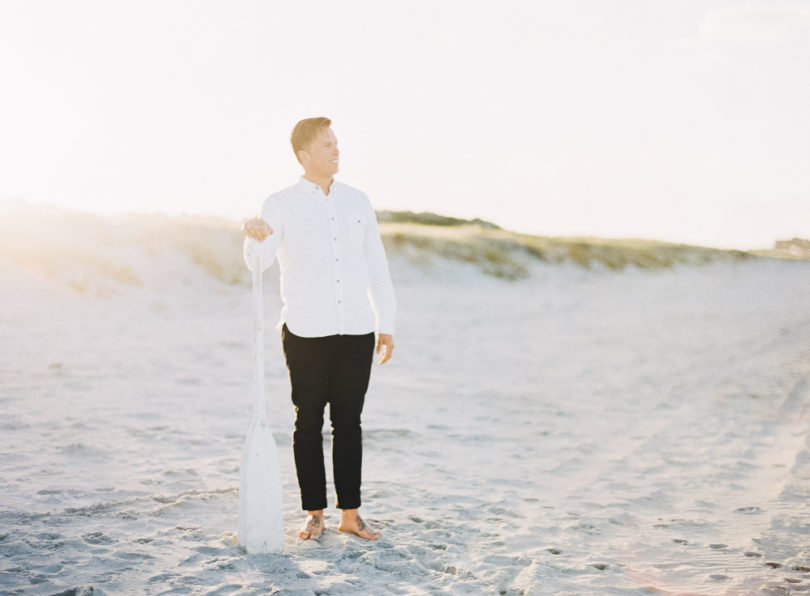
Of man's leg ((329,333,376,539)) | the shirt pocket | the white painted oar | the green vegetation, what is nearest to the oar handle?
the white painted oar

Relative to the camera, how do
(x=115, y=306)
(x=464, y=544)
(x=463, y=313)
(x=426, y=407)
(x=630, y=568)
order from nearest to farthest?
1. (x=630, y=568)
2. (x=464, y=544)
3. (x=426, y=407)
4. (x=115, y=306)
5. (x=463, y=313)

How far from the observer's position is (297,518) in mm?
4309

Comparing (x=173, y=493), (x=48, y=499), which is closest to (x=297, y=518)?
(x=173, y=493)

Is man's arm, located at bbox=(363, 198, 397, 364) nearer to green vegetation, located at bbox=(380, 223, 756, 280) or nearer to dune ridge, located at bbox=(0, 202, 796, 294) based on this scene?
dune ridge, located at bbox=(0, 202, 796, 294)

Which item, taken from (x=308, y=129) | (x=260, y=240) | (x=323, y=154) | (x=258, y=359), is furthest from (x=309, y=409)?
(x=308, y=129)

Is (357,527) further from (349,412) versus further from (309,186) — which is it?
(309,186)

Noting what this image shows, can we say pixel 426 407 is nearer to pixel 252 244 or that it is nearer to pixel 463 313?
pixel 252 244

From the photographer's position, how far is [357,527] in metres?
3.93

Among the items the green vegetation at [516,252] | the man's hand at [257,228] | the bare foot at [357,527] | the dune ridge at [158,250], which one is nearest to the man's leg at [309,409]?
the bare foot at [357,527]

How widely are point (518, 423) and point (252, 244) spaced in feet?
14.0

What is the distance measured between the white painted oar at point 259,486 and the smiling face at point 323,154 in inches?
19.6

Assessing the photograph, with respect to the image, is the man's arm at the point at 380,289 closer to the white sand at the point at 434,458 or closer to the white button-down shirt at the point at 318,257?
the white button-down shirt at the point at 318,257

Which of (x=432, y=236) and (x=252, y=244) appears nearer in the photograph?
(x=252, y=244)

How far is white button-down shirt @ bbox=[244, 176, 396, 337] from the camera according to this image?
3.64 m
